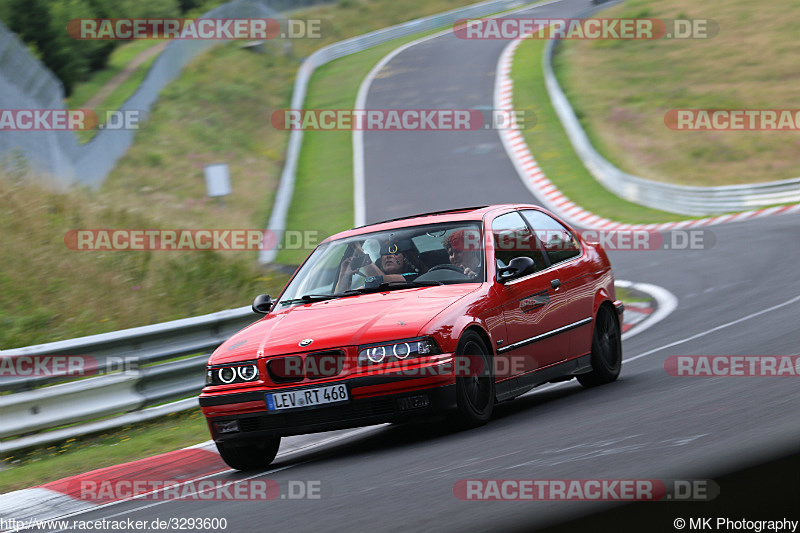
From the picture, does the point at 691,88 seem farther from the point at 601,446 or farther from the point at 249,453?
the point at 601,446

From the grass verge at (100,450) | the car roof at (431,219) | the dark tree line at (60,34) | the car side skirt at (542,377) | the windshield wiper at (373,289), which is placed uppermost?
the dark tree line at (60,34)

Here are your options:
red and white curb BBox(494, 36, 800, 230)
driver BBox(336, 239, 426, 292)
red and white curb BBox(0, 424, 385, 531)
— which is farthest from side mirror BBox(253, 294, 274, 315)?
red and white curb BBox(494, 36, 800, 230)

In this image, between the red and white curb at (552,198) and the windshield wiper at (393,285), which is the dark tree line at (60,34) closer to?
the red and white curb at (552,198)

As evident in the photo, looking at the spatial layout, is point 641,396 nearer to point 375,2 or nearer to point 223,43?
point 223,43

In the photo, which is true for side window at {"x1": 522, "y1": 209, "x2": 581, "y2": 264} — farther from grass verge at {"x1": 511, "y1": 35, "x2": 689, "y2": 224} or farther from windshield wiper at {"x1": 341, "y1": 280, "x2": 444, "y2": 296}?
grass verge at {"x1": 511, "y1": 35, "x2": 689, "y2": 224}

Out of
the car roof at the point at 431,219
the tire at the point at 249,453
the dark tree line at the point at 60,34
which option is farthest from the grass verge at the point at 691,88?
the tire at the point at 249,453

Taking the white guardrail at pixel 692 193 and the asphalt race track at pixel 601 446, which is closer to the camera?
the asphalt race track at pixel 601 446

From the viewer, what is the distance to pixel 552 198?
25.9 metres

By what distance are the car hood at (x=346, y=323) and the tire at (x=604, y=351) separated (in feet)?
5.80

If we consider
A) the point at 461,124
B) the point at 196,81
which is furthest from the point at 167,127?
the point at 461,124

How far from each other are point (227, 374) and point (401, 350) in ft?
3.81

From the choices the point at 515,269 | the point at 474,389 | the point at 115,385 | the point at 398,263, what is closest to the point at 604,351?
the point at 515,269

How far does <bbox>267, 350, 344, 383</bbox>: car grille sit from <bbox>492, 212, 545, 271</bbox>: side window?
170 cm

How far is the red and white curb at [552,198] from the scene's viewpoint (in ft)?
75.5
